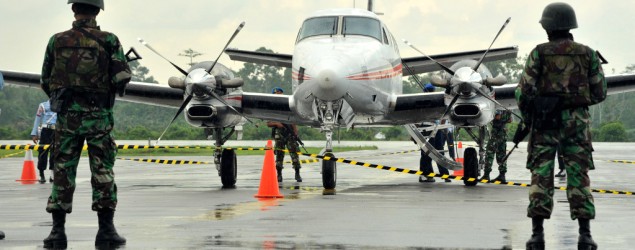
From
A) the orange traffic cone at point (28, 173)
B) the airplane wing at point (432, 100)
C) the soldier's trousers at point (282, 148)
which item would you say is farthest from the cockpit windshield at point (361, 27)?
the orange traffic cone at point (28, 173)

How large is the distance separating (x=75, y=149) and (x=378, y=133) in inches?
2606

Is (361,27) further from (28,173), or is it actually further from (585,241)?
(585,241)

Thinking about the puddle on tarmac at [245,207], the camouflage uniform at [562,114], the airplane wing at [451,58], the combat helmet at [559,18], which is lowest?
the puddle on tarmac at [245,207]

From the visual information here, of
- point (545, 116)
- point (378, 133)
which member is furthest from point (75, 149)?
point (378, 133)

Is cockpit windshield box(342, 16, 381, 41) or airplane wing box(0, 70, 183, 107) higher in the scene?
cockpit windshield box(342, 16, 381, 41)

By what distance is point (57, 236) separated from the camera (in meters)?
8.60

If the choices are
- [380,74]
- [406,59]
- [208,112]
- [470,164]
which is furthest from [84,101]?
[406,59]

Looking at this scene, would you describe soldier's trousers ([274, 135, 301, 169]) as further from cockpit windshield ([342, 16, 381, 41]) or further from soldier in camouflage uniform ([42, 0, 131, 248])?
soldier in camouflage uniform ([42, 0, 131, 248])

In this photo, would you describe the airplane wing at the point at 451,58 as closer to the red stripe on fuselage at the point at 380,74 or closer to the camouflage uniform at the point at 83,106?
the red stripe on fuselage at the point at 380,74

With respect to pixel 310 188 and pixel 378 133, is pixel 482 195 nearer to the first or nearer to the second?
pixel 310 188

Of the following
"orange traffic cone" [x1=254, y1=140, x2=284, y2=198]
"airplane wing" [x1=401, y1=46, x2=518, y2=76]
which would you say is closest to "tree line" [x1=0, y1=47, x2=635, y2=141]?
"airplane wing" [x1=401, y1=46, x2=518, y2=76]

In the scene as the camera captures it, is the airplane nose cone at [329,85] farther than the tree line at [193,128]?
No

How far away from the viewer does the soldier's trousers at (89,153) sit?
8992 mm

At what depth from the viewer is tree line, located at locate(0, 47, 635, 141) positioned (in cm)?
6688
